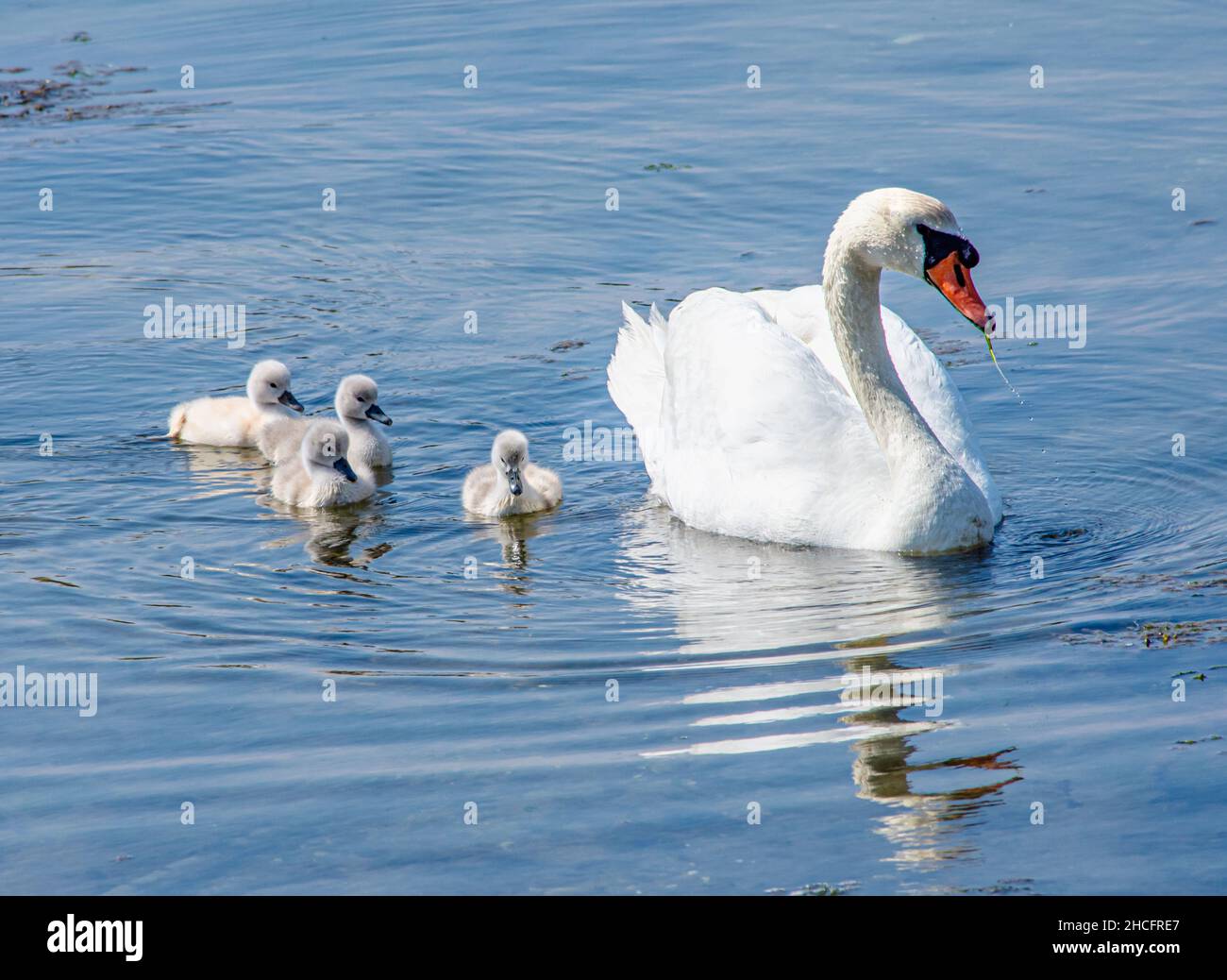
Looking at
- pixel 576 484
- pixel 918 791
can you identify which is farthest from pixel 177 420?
pixel 918 791

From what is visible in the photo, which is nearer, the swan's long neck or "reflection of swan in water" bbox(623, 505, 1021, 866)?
"reflection of swan in water" bbox(623, 505, 1021, 866)

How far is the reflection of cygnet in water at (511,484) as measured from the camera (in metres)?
9.43

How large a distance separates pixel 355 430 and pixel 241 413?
0.80 m

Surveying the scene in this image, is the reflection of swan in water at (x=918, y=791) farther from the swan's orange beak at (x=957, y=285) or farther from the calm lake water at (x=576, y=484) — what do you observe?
the swan's orange beak at (x=957, y=285)

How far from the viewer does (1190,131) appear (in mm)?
15125

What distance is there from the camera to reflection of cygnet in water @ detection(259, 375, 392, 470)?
10422mm

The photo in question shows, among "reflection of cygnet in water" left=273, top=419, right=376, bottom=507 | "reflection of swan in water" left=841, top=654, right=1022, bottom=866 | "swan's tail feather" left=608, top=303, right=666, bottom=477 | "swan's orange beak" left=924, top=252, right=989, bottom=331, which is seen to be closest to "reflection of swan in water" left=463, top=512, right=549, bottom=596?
"reflection of cygnet in water" left=273, top=419, right=376, bottom=507

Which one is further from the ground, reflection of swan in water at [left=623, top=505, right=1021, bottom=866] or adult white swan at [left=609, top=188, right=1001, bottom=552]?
adult white swan at [left=609, top=188, right=1001, bottom=552]

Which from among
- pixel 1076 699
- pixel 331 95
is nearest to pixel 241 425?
pixel 1076 699

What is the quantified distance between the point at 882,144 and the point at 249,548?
8177 millimetres

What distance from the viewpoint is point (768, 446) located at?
8.87 m

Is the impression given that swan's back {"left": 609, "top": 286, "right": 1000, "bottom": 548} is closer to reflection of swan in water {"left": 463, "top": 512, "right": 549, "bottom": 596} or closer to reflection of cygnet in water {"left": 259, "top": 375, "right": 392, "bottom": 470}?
reflection of swan in water {"left": 463, "top": 512, "right": 549, "bottom": 596}

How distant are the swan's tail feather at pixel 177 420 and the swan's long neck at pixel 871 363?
4.20 m
